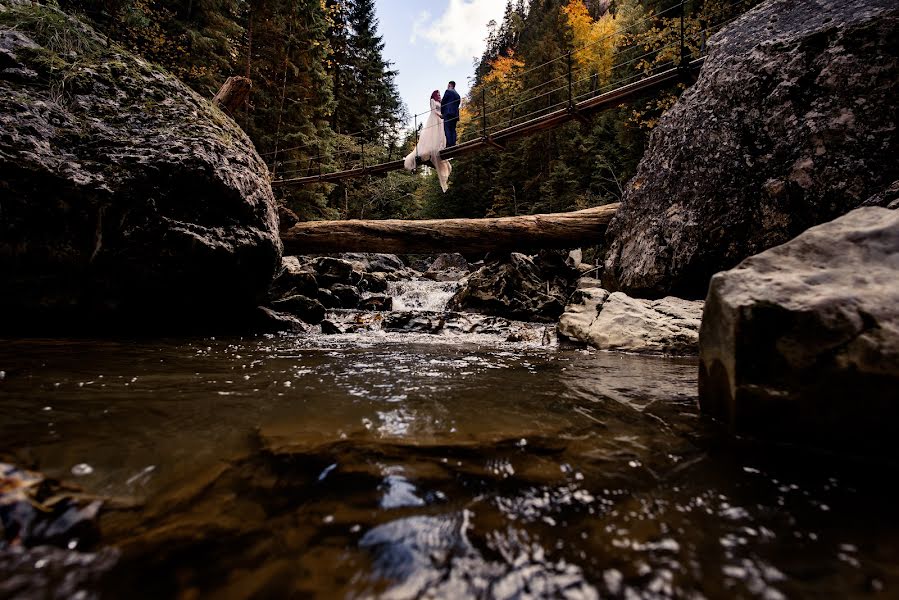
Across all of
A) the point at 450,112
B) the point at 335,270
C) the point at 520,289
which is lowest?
the point at 520,289

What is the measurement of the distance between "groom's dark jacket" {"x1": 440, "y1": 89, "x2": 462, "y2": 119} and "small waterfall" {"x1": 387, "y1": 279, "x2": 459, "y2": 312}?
4.67 m

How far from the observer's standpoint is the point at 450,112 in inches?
414

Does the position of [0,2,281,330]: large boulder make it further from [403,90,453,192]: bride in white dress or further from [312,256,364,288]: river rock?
[403,90,453,192]: bride in white dress

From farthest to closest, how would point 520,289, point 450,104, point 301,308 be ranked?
point 450,104
point 520,289
point 301,308

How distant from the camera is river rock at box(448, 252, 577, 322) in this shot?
26.9 ft

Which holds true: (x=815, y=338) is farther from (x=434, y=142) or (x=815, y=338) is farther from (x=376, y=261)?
(x=376, y=261)

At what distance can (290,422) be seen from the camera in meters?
1.78

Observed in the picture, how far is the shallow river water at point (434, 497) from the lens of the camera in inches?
33.2

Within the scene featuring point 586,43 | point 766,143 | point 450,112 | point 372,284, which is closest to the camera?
point 766,143

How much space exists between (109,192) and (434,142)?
749 centimetres

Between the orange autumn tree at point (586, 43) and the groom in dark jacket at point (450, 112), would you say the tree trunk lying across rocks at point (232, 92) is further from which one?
the orange autumn tree at point (586, 43)

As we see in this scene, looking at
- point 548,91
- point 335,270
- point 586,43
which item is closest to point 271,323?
point 335,270

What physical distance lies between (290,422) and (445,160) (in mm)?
9507

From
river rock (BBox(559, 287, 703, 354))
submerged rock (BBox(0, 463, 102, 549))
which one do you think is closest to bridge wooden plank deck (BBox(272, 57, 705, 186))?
river rock (BBox(559, 287, 703, 354))
